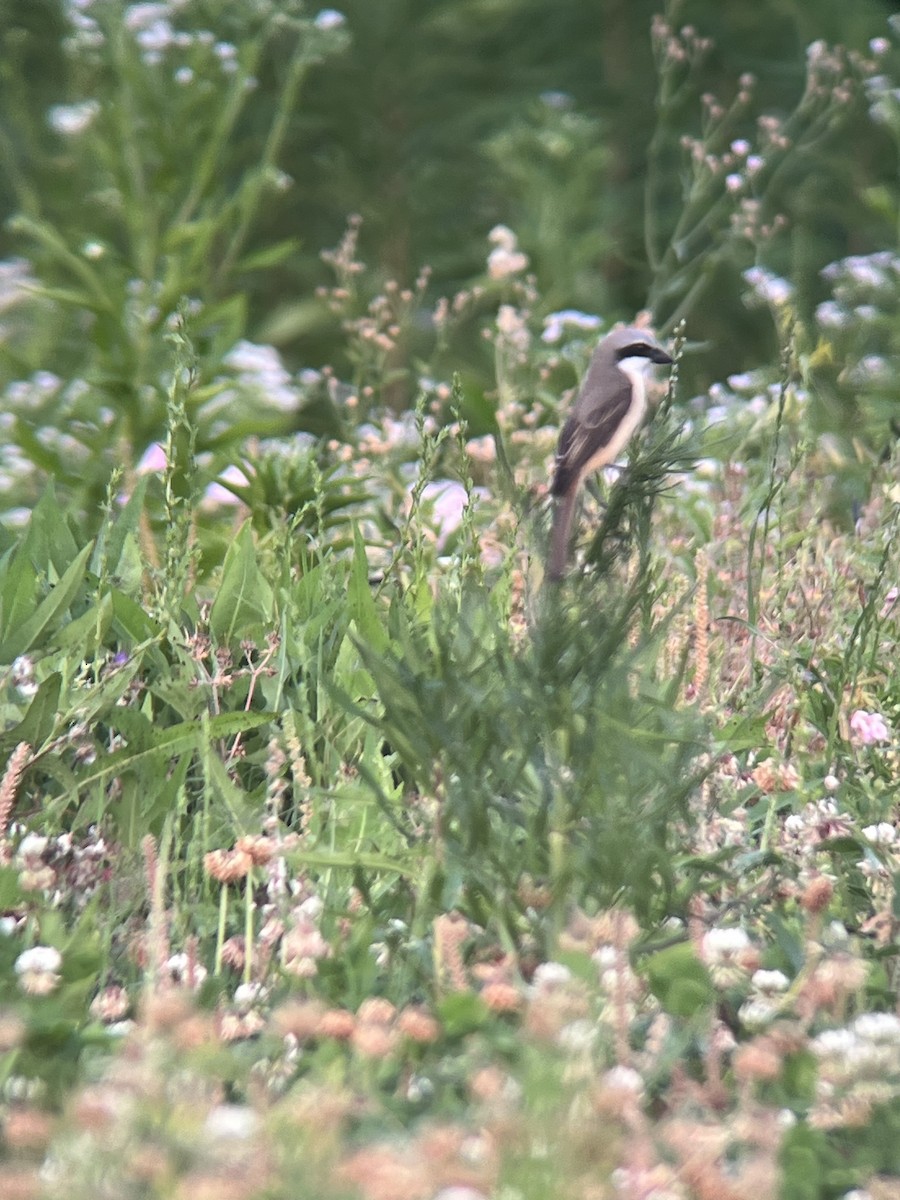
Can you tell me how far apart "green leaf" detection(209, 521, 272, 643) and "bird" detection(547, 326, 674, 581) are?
30.7 inches

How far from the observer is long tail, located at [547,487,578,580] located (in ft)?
8.34

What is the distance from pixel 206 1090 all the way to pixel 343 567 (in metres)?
1.77

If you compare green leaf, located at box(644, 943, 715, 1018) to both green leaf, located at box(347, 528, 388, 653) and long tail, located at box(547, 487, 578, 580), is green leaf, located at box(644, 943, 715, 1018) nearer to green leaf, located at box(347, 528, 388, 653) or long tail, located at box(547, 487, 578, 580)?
long tail, located at box(547, 487, 578, 580)

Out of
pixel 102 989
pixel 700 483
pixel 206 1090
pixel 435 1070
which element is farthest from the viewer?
pixel 700 483

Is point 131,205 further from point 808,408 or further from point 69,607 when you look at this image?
point 69,607

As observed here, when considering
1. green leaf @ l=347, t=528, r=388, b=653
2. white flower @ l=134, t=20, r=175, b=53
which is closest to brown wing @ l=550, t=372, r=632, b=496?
green leaf @ l=347, t=528, r=388, b=653

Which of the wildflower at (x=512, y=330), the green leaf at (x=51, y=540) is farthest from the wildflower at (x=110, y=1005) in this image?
the wildflower at (x=512, y=330)

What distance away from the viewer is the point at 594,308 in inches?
320

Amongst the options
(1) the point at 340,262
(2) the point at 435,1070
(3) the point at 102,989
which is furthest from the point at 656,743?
(1) the point at 340,262

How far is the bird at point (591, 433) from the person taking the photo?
2605 millimetres

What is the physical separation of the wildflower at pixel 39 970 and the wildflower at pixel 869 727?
4.52 ft

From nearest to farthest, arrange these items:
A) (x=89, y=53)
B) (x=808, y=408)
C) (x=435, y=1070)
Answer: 1. (x=435, y=1070)
2. (x=808, y=408)
3. (x=89, y=53)

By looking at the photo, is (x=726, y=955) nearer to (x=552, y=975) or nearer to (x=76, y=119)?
(x=552, y=975)

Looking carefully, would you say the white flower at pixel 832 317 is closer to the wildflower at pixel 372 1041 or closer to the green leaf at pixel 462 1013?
the green leaf at pixel 462 1013
